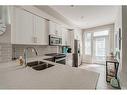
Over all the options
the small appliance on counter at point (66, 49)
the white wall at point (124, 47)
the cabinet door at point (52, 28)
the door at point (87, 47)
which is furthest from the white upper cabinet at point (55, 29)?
the door at point (87, 47)

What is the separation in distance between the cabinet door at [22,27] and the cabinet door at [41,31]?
248 mm

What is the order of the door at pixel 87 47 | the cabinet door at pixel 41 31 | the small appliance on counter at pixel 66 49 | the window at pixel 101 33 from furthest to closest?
the door at pixel 87 47, the window at pixel 101 33, the small appliance on counter at pixel 66 49, the cabinet door at pixel 41 31

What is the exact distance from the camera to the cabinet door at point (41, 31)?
295 centimetres

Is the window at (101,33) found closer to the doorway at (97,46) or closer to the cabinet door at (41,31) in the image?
the doorway at (97,46)

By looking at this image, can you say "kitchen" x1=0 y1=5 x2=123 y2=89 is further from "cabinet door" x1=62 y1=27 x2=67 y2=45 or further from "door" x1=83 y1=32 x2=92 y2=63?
"door" x1=83 y1=32 x2=92 y2=63

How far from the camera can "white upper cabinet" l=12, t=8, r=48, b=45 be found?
2.27 m

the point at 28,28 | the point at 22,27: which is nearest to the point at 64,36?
the point at 28,28

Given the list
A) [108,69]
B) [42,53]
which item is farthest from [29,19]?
[108,69]

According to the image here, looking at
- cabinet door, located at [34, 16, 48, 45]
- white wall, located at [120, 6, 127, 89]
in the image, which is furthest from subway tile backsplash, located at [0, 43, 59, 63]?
white wall, located at [120, 6, 127, 89]

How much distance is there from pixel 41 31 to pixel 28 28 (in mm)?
565

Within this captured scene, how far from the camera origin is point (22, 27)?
2438 mm

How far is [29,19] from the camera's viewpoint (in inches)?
104
